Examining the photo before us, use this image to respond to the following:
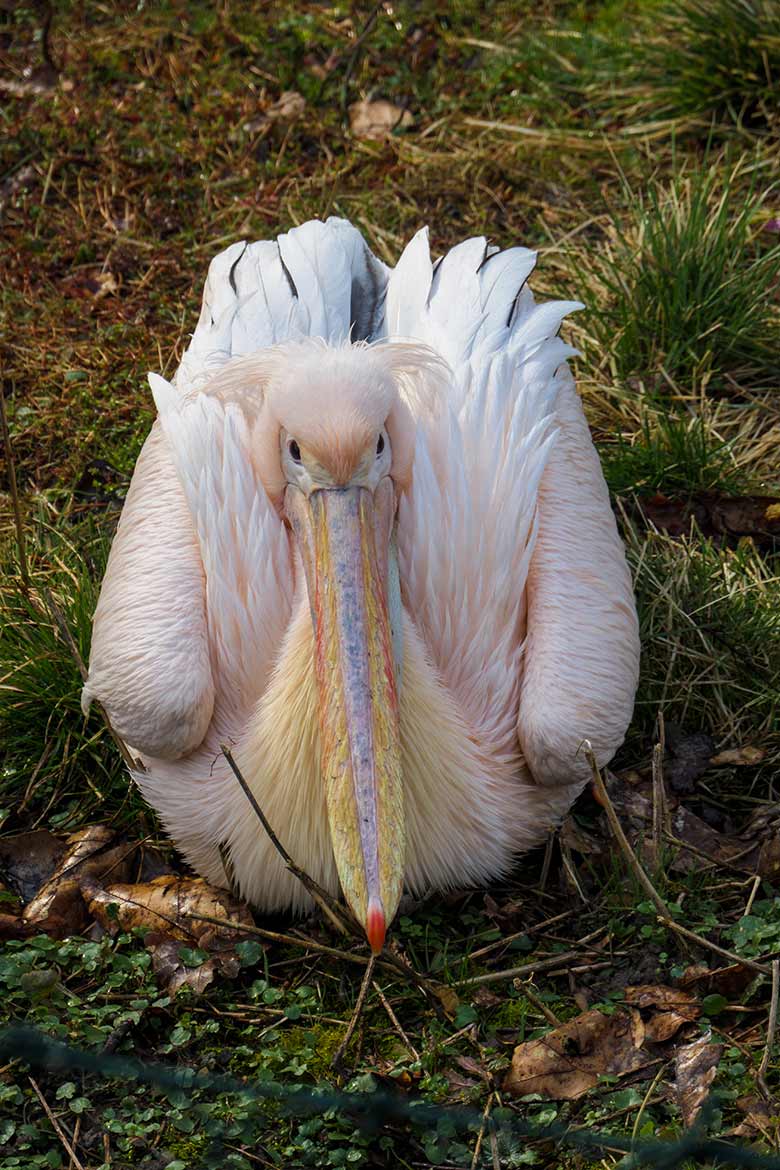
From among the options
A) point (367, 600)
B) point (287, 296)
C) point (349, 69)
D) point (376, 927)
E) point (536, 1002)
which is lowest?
point (536, 1002)

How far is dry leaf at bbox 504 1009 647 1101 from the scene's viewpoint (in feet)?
9.94

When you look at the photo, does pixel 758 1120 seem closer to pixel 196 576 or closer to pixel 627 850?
pixel 627 850

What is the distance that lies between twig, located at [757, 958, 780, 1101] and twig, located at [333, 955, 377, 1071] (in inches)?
32.5

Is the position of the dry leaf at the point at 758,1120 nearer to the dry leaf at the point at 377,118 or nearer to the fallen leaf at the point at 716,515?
the fallen leaf at the point at 716,515

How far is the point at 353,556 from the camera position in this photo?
332 centimetres

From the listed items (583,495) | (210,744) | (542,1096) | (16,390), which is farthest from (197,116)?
(542,1096)

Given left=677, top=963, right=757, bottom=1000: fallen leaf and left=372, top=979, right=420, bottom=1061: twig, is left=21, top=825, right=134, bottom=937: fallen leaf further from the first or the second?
left=677, top=963, right=757, bottom=1000: fallen leaf

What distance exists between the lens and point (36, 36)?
7.03 metres

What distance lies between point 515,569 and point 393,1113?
1.91 m

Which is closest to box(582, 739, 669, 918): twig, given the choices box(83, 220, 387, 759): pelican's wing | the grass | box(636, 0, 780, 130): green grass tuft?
the grass

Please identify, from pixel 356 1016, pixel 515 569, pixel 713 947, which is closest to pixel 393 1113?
pixel 356 1016

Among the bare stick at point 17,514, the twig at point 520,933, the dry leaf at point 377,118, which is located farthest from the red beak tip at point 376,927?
the dry leaf at point 377,118

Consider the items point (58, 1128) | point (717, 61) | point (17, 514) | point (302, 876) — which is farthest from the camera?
point (717, 61)

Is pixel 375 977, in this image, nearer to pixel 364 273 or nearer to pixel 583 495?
pixel 583 495
